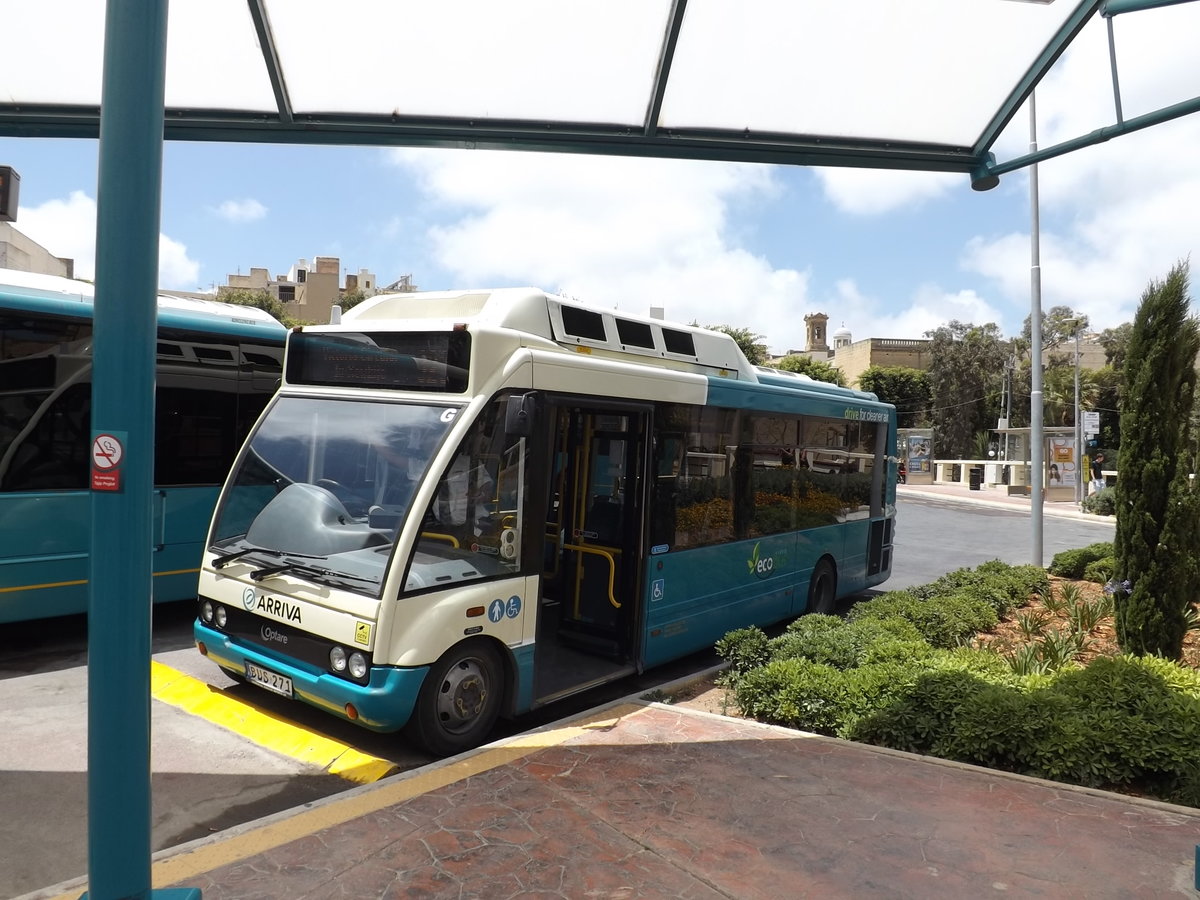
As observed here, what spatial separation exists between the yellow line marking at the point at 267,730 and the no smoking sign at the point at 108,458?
2876 millimetres

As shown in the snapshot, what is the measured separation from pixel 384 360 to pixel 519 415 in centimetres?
113

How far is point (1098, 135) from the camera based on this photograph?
4586 mm

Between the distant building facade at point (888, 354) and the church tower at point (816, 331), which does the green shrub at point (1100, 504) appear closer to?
the distant building facade at point (888, 354)

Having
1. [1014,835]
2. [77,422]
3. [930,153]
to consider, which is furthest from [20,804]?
[930,153]

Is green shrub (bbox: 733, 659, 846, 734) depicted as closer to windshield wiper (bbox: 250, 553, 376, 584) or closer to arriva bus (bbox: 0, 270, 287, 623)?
windshield wiper (bbox: 250, 553, 376, 584)

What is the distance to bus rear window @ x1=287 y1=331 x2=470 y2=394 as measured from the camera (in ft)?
18.4

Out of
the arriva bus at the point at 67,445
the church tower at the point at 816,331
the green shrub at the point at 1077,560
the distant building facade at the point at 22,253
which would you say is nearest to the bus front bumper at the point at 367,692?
the arriva bus at the point at 67,445

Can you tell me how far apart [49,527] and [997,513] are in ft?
95.4

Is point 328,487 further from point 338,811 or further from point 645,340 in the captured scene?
point 645,340

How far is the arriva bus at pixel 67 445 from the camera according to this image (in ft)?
23.3

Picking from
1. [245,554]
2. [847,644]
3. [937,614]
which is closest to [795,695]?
[847,644]

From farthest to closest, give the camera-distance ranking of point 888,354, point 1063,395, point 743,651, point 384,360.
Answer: point 888,354 < point 1063,395 < point 743,651 < point 384,360

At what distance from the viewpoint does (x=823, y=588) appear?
1016cm

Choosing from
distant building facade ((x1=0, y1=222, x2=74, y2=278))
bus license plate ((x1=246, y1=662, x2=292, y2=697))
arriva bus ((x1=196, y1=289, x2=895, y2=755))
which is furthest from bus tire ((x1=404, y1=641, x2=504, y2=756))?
distant building facade ((x1=0, y1=222, x2=74, y2=278))
